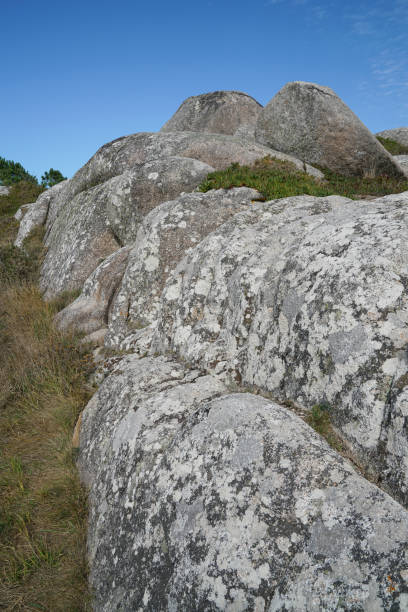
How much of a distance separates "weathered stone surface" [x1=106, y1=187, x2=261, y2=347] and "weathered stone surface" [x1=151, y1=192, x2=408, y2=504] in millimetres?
1197

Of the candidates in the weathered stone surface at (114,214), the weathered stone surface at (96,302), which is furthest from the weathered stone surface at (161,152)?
the weathered stone surface at (96,302)

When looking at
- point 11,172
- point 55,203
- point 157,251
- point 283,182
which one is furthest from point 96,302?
point 11,172

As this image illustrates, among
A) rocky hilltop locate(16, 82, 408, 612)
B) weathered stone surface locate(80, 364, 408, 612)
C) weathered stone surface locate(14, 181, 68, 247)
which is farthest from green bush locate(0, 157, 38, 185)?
weathered stone surface locate(80, 364, 408, 612)

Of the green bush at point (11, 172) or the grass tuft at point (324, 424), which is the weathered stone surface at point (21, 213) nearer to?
the green bush at point (11, 172)

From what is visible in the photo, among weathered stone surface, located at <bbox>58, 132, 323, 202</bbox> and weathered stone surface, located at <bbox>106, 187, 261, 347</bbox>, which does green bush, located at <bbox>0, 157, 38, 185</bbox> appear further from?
weathered stone surface, located at <bbox>106, 187, 261, 347</bbox>

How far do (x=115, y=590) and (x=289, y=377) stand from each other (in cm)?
221

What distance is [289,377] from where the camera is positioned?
11.6 feet

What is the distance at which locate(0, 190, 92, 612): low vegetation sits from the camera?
3.38 m

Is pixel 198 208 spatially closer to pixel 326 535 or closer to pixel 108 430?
pixel 108 430

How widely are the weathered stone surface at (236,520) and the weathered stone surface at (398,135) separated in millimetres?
27096

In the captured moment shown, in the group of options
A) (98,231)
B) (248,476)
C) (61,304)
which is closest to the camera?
(248,476)

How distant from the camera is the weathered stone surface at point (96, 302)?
7453mm

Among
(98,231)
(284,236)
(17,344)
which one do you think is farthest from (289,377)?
(98,231)

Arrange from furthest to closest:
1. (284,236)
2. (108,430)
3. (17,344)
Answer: (17,344) → (284,236) → (108,430)
